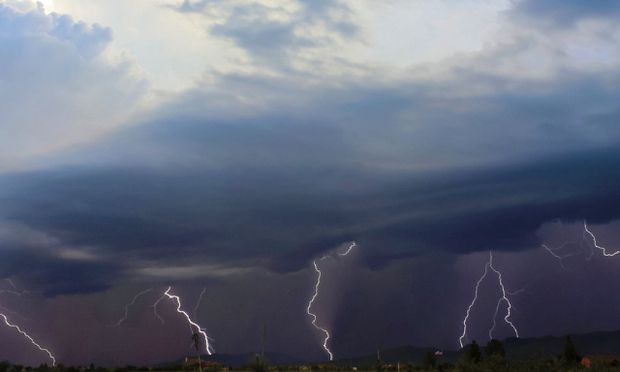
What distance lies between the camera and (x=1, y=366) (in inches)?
6093

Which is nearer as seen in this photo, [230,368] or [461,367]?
[461,367]

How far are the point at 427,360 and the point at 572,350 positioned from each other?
2743 centimetres

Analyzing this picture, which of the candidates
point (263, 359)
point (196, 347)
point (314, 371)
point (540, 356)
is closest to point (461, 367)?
point (540, 356)

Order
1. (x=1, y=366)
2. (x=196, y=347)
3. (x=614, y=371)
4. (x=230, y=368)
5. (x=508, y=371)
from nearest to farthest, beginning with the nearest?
(x=508, y=371) → (x=614, y=371) → (x=196, y=347) → (x=1, y=366) → (x=230, y=368)

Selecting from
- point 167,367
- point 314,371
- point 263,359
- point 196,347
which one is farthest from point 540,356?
point 167,367

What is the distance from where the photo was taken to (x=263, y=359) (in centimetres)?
10650

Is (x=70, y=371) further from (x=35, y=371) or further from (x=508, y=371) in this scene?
(x=508, y=371)

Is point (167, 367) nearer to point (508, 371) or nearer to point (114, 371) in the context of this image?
point (114, 371)

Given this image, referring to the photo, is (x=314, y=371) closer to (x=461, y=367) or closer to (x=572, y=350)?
(x=572, y=350)

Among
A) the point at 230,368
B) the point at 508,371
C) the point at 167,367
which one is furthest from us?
the point at 167,367

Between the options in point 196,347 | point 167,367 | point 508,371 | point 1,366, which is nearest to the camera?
point 508,371

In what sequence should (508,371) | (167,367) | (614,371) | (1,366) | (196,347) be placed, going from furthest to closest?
1. (167,367)
2. (1,366)
3. (196,347)
4. (614,371)
5. (508,371)

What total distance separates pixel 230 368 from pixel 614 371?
92721 mm

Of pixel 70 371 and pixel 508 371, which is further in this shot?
pixel 70 371
